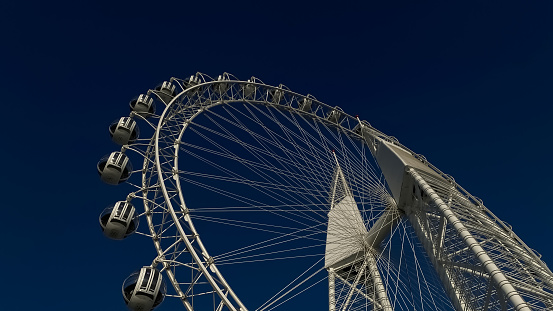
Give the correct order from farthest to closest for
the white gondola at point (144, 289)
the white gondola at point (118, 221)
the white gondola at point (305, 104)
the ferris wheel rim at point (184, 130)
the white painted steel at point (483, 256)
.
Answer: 1. the white gondola at point (305, 104)
2. the white gondola at point (118, 221)
3. the white gondola at point (144, 289)
4. the ferris wheel rim at point (184, 130)
5. the white painted steel at point (483, 256)

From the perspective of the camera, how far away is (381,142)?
51.9 ft

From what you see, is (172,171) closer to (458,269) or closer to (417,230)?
(417,230)

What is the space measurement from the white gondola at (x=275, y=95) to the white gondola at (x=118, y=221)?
10.1 meters

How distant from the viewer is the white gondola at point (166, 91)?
1927cm

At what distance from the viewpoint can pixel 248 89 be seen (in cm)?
2075

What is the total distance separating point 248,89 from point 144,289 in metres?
12.0

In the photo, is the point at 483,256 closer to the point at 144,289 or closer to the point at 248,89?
the point at 144,289

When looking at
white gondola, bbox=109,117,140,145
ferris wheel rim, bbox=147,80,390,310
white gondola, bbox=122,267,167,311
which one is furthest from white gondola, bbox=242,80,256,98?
white gondola, bbox=122,267,167,311

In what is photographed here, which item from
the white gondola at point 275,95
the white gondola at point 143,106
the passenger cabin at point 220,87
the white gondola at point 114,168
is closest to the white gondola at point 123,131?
the white gondola at point 143,106

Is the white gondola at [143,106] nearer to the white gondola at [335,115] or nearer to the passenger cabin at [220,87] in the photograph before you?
the passenger cabin at [220,87]

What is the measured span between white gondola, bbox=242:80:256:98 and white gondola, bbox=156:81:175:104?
3.12 meters

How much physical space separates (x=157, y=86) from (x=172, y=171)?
7.74m

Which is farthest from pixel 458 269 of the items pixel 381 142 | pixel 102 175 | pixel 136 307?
pixel 102 175

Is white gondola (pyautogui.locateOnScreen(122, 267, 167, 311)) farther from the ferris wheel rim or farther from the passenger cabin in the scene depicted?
the passenger cabin
